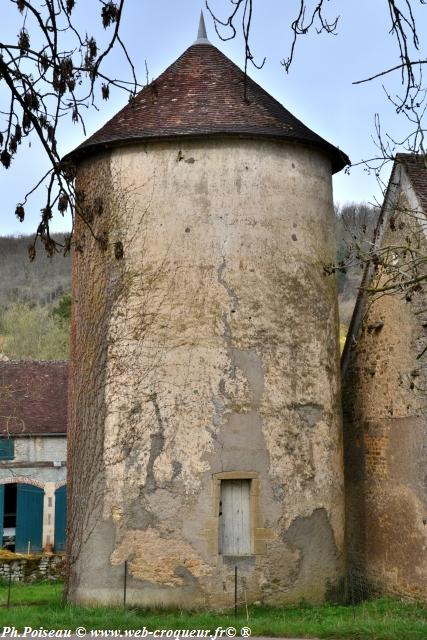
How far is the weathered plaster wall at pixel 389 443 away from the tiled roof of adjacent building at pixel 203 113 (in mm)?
2341

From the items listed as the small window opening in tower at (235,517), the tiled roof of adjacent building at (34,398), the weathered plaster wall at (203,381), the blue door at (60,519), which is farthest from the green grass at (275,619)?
the tiled roof of adjacent building at (34,398)

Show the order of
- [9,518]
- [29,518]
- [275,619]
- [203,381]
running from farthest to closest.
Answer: [9,518], [29,518], [203,381], [275,619]

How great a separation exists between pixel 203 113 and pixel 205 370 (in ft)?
13.5

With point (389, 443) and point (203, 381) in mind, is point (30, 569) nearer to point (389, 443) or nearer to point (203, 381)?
point (203, 381)

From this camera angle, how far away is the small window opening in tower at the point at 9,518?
84.1 feet

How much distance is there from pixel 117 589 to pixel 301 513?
2.92m

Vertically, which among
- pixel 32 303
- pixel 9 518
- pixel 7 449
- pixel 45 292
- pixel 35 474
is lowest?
pixel 9 518

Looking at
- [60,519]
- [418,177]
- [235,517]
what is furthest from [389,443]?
[60,519]

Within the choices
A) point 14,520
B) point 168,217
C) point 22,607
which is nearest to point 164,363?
point 168,217

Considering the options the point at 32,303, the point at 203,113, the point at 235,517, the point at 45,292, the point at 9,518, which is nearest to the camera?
the point at 235,517

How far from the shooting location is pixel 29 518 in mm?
25266

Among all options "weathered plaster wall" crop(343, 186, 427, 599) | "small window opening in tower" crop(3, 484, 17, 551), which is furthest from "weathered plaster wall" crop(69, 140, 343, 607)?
"small window opening in tower" crop(3, 484, 17, 551)

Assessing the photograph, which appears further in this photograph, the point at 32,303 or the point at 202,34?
the point at 32,303

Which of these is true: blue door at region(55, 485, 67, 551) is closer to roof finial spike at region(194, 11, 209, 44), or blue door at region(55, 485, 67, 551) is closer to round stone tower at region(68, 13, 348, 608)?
round stone tower at region(68, 13, 348, 608)
